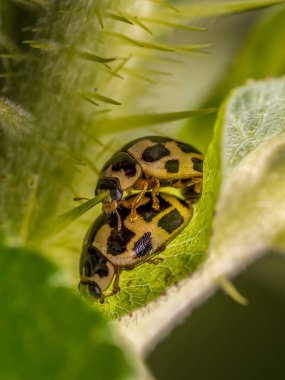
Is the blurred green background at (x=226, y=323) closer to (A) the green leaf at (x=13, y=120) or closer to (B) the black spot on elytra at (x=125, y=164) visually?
(B) the black spot on elytra at (x=125, y=164)

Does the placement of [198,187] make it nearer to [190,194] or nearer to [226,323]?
[190,194]

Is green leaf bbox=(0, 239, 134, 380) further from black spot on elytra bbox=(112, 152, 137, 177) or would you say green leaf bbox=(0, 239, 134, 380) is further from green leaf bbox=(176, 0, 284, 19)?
green leaf bbox=(176, 0, 284, 19)

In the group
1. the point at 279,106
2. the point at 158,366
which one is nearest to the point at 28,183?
the point at 279,106

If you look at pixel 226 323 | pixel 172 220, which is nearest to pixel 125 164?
pixel 172 220

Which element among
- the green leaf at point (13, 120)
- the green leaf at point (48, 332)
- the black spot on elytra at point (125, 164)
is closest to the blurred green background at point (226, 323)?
the black spot on elytra at point (125, 164)

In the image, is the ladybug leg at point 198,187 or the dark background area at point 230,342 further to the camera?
the dark background area at point 230,342
